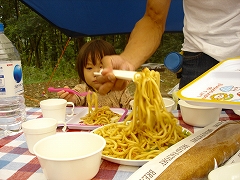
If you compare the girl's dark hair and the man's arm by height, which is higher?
the man's arm

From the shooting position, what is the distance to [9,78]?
4.15 feet

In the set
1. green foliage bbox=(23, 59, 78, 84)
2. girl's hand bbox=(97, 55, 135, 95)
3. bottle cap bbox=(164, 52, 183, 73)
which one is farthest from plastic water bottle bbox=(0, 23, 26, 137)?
green foliage bbox=(23, 59, 78, 84)

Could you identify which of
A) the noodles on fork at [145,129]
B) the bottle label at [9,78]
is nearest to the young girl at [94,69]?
the bottle label at [9,78]

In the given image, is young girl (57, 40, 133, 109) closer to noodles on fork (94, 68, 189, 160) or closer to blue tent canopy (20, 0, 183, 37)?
noodles on fork (94, 68, 189, 160)

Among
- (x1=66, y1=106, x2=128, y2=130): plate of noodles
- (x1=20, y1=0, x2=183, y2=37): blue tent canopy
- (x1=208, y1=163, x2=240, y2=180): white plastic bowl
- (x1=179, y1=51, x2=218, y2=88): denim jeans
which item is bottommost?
(x1=66, y1=106, x2=128, y2=130): plate of noodles

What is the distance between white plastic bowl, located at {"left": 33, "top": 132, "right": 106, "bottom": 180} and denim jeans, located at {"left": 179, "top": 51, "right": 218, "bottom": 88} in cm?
97

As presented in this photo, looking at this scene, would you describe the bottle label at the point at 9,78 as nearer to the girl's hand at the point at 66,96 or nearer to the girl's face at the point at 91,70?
the girl's hand at the point at 66,96

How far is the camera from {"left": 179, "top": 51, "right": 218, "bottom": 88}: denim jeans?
5.33 ft

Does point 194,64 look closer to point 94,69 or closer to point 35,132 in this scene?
point 94,69

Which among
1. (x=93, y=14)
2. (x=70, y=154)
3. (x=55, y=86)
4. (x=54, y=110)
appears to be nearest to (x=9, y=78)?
(x=54, y=110)

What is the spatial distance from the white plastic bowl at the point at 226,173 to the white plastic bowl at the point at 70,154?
0.98ft

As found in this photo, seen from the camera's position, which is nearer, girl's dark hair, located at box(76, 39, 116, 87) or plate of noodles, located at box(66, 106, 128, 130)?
plate of noodles, located at box(66, 106, 128, 130)

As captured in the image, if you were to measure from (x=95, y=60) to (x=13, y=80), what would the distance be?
35.5 inches

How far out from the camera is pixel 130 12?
356 cm
